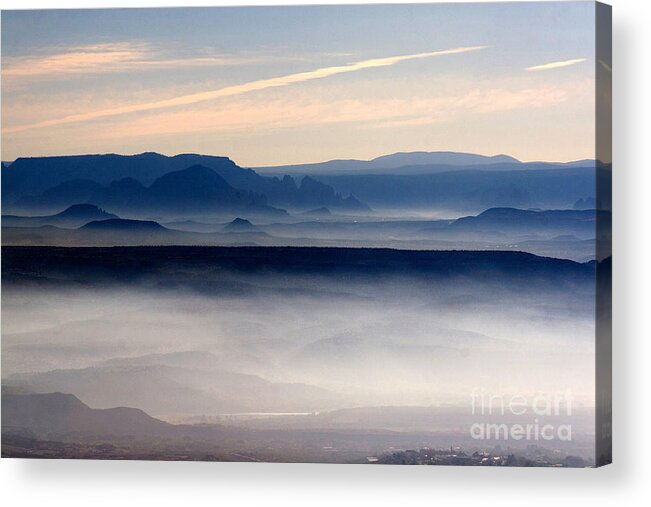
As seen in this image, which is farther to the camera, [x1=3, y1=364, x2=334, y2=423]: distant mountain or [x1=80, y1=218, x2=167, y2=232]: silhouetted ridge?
[x1=80, y1=218, x2=167, y2=232]: silhouetted ridge

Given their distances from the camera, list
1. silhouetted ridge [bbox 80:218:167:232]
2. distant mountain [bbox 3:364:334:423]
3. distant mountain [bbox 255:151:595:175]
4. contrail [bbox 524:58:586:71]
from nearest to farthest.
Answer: contrail [bbox 524:58:586:71], distant mountain [bbox 255:151:595:175], distant mountain [bbox 3:364:334:423], silhouetted ridge [bbox 80:218:167:232]

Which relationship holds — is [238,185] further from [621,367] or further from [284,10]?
[621,367]

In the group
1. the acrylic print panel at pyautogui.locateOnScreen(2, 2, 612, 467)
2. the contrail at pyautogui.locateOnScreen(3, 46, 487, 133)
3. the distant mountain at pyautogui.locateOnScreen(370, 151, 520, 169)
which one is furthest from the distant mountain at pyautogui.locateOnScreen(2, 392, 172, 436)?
the distant mountain at pyautogui.locateOnScreen(370, 151, 520, 169)

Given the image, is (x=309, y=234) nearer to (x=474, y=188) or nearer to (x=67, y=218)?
(x=474, y=188)

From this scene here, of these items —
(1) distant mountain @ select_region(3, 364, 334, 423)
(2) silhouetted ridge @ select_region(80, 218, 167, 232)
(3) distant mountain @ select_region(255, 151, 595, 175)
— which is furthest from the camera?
(2) silhouetted ridge @ select_region(80, 218, 167, 232)

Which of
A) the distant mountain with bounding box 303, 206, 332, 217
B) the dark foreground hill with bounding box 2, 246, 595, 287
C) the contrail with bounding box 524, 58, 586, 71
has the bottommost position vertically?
the dark foreground hill with bounding box 2, 246, 595, 287

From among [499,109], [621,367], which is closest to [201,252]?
[499,109]

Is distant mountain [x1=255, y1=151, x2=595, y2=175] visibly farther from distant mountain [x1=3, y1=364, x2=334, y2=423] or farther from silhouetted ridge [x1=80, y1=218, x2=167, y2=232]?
distant mountain [x1=3, y1=364, x2=334, y2=423]

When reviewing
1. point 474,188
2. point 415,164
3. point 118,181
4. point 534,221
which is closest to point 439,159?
point 415,164
